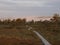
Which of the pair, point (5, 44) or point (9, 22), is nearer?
point (5, 44)

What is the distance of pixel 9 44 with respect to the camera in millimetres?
30438

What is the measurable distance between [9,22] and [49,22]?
23392mm

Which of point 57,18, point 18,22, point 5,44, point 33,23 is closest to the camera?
point 5,44

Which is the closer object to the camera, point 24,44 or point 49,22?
point 24,44

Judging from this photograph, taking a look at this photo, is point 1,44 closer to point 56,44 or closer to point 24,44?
point 24,44

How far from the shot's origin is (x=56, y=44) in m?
31.4

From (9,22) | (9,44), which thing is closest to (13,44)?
(9,44)

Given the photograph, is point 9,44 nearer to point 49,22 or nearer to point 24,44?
point 24,44

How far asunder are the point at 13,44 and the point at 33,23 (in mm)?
101640

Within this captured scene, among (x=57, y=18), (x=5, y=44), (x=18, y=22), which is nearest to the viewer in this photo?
(x=5, y=44)

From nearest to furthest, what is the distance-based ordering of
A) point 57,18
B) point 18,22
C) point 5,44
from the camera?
point 5,44 < point 57,18 < point 18,22

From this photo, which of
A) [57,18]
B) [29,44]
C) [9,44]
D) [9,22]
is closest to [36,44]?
[29,44]

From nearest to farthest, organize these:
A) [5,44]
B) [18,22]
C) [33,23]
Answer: [5,44], [33,23], [18,22]

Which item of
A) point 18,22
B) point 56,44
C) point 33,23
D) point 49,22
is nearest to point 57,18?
point 49,22
